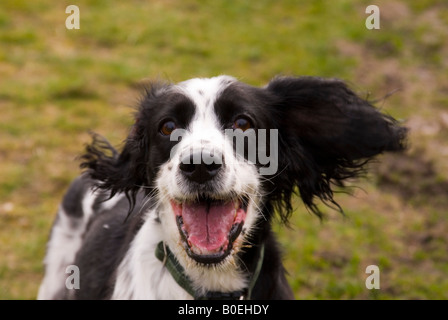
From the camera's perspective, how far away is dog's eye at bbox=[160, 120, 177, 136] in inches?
137

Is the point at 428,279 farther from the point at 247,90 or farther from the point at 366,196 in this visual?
the point at 247,90

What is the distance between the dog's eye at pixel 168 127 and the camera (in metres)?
3.48

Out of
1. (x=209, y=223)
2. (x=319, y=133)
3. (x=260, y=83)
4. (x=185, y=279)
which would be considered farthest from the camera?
(x=260, y=83)

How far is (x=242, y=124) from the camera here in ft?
11.2

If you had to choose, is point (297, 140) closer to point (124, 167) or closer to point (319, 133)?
point (319, 133)

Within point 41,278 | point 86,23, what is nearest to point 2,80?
point 86,23

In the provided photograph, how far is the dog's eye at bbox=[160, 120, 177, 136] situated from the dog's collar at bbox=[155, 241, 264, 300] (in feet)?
1.89

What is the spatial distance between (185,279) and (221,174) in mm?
645

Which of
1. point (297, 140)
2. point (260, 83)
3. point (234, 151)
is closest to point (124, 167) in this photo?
point (234, 151)

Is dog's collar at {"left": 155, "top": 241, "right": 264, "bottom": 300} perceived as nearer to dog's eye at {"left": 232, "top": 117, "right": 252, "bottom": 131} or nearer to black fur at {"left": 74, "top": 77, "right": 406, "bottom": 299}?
black fur at {"left": 74, "top": 77, "right": 406, "bottom": 299}

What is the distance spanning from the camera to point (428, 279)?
5.12 metres

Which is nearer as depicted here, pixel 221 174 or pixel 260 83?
pixel 221 174

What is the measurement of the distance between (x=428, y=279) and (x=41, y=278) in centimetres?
299
